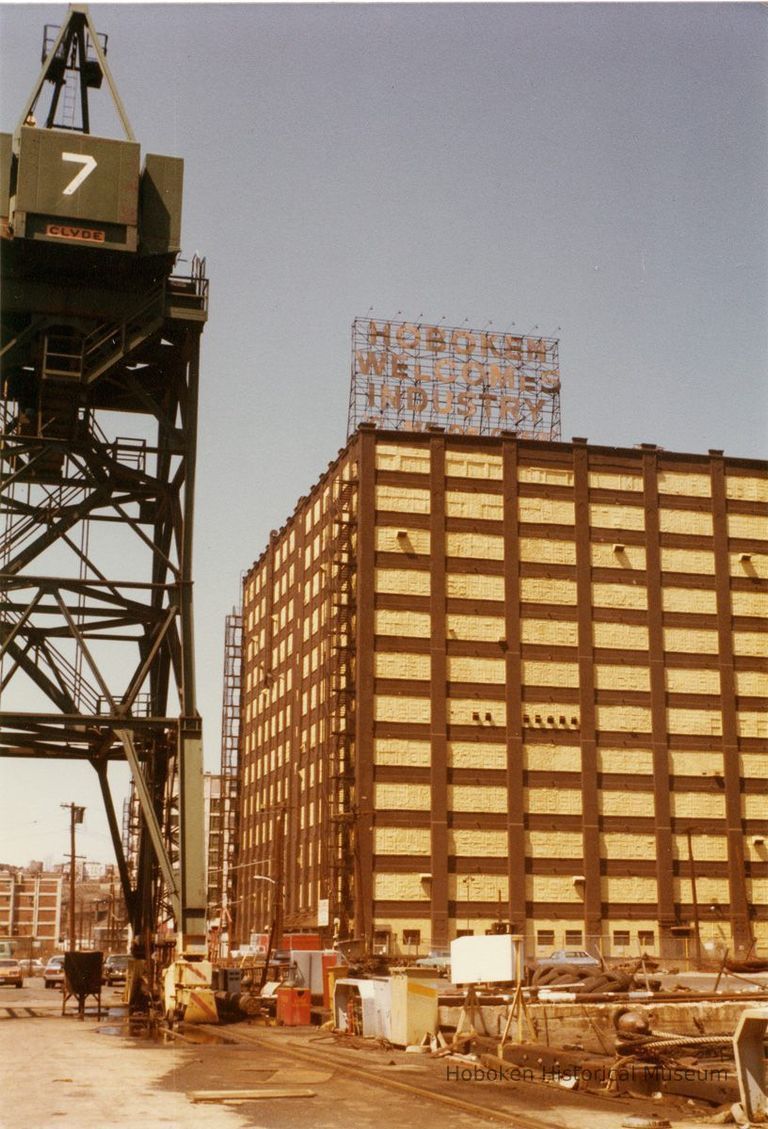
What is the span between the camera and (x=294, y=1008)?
32000 mm

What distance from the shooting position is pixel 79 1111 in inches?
573

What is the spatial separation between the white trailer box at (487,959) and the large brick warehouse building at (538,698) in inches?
1565

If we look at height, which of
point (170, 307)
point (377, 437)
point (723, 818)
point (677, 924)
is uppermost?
point (377, 437)

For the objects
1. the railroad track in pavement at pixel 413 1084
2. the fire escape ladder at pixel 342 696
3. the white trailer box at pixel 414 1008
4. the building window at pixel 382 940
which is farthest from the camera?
the fire escape ladder at pixel 342 696

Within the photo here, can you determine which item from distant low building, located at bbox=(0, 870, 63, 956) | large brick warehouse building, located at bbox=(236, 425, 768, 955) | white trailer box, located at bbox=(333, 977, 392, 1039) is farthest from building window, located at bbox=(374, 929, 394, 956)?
distant low building, located at bbox=(0, 870, 63, 956)

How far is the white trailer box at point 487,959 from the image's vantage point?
2155 centimetres

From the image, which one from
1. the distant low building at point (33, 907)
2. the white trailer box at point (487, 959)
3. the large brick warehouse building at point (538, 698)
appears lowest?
the distant low building at point (33, 907)

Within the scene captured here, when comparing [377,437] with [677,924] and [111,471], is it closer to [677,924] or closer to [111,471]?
[677,924]

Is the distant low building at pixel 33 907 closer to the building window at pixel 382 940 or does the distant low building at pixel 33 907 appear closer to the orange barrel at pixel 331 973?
the building window at pixel 382 940

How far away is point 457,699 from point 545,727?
4.82 meters

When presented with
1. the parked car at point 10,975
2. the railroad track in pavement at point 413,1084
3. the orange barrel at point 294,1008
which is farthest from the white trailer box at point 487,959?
the parked car at point 10,975

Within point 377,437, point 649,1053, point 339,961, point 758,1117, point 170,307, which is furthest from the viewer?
A: point 377,437

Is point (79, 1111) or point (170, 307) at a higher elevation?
point (170, 307)

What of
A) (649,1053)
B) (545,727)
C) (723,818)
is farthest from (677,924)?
(649,1053)
